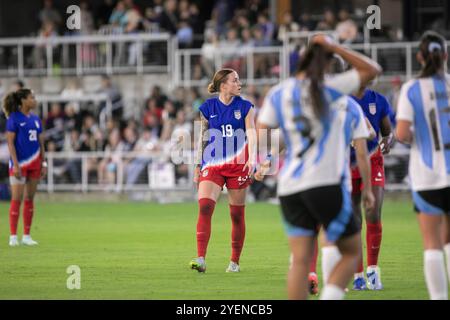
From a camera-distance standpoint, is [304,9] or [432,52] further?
[304,9]

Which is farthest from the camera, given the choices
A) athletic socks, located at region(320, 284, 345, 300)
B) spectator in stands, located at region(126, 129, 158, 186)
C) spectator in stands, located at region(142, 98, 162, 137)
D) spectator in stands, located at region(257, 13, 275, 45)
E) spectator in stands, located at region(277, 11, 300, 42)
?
spectator in stands, located at region(257, 13, 275, 45)

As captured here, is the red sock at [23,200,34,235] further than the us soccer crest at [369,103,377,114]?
Yes

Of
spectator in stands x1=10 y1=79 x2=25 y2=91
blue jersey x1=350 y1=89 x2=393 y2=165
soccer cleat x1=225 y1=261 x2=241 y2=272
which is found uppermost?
spectator in stands x1=10 y1=79 x2=25 y2=91

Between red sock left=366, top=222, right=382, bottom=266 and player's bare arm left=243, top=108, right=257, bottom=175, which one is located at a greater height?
player's bare arm left=243, top=108, right=257, bottom=175

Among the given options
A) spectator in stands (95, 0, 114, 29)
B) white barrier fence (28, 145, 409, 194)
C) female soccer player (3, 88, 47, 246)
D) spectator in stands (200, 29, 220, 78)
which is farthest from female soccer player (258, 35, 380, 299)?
spectator in stands (95, 0, 114, 29)

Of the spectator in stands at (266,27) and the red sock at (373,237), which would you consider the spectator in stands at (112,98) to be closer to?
the spectator in stands at (266,27)

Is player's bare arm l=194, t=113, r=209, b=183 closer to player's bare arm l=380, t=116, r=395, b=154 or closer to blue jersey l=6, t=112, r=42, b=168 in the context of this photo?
player's bare arm l=380, t=116, r=395, b=154

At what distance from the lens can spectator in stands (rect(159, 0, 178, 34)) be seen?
32.2 meters

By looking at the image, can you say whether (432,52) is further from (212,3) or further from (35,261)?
(212,3)

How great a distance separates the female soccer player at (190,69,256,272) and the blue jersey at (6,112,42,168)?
4.90 metres

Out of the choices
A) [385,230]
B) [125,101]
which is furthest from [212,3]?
[385,230]

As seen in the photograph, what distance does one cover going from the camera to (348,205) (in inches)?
331

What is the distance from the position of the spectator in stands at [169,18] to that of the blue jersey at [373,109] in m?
20.6

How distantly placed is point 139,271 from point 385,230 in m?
7.19
